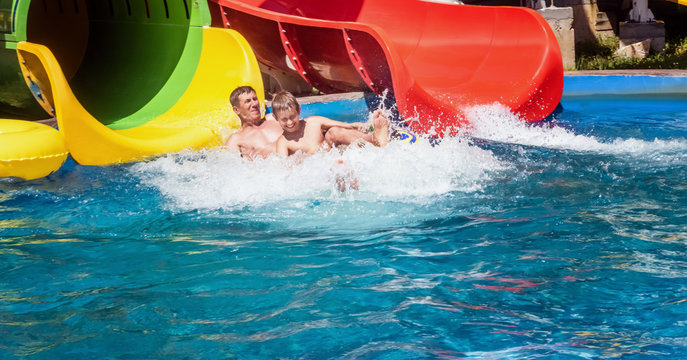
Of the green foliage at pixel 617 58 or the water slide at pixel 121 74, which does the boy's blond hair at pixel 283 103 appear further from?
the green foliage at pixel 617 58

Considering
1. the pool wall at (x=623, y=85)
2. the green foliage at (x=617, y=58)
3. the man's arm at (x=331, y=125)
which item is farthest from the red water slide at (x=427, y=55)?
the green foliage at (x=617, y=58)

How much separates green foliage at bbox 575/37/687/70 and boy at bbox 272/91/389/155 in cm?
477

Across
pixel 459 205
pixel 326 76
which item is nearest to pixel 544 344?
pixel 459 205

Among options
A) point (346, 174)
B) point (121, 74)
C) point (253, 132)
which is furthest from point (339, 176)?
point (121, 74)

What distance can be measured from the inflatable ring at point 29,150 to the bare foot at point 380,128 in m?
1.99

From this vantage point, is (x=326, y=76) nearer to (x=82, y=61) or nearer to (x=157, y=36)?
(x=157, y=36)

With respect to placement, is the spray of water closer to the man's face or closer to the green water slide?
the man's face

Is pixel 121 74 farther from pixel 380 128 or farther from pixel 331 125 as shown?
pixel 380 128

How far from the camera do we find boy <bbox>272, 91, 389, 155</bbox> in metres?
4.12

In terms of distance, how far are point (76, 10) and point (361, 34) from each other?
9.57 feet

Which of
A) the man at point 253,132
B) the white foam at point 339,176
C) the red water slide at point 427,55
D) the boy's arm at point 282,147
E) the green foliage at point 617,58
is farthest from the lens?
Result: the green foliage at point 617,58

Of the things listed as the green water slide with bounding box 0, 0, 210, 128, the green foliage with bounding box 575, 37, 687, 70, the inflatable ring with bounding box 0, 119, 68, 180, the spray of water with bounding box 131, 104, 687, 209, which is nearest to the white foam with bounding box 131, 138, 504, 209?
the spray of water with bounding box 131, 104, 687, 209

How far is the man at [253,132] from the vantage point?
14.7 feet

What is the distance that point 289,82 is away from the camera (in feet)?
23.1
